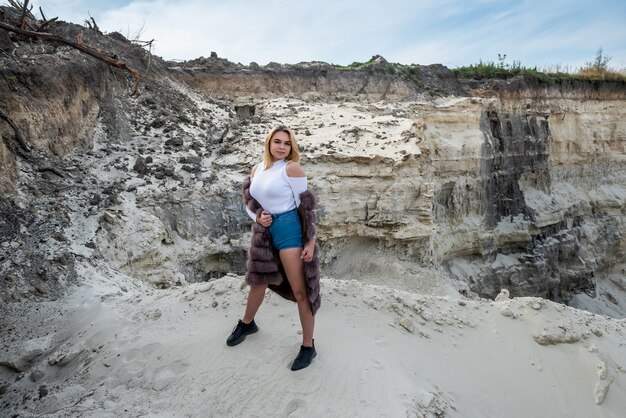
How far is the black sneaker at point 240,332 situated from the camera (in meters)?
3.41

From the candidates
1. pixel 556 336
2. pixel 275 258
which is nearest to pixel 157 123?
pixel 275 258

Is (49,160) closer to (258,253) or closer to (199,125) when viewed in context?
(199,125)

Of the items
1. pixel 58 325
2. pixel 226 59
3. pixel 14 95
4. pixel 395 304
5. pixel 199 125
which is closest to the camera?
pixel 58 325

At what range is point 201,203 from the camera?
7.46 m

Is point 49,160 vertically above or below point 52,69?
below

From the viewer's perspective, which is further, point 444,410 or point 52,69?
point 52,69

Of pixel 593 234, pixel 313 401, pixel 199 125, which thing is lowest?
pixel 593 234

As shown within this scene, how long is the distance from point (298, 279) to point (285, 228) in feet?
1.26

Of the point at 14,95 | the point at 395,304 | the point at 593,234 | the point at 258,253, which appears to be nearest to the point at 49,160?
the point at 14,95

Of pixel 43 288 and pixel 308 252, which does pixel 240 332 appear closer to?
pixel 308 252

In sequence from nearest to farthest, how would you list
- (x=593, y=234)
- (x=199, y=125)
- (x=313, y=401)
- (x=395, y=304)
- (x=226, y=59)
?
(x=313, y=401) < (x=395, y=304) < (x=199, y=125) < (x=226, y=59) < (x=593, y=234)

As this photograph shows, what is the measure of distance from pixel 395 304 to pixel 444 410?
1.35 metres

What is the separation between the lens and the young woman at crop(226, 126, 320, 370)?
118 inches

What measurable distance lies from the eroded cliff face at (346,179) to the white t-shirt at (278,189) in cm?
281
